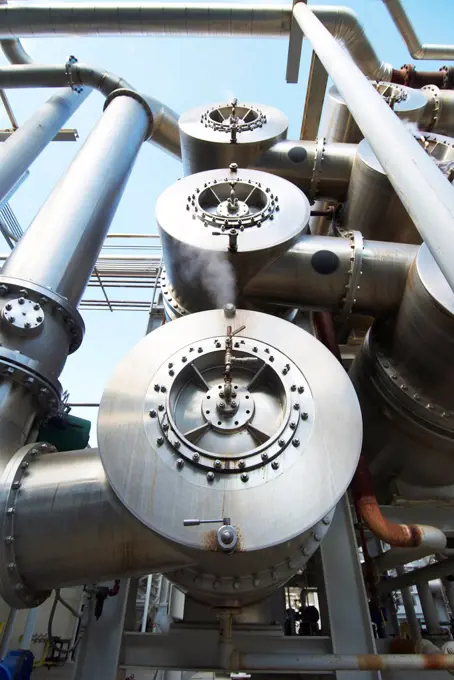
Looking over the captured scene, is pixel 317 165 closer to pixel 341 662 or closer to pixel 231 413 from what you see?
pixel 231 413

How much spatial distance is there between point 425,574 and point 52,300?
3175 millimetres

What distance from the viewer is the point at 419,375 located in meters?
2.56

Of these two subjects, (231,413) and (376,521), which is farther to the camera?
(376,521)

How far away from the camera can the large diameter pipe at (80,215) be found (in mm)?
2520

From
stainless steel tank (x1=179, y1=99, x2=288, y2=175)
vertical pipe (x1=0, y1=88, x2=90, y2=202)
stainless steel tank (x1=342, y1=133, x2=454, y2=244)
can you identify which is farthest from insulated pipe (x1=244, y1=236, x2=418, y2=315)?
vertical pipe (x1=0, y1=88, x2=90, y2=202)

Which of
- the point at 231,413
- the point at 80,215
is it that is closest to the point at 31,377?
the point at 231,413

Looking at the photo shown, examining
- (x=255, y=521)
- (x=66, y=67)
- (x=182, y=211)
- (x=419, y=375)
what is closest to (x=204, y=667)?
(x=255, y=521)

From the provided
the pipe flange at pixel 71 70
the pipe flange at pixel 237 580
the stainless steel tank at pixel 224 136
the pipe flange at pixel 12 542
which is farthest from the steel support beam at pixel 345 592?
the pipe flange at pixel 71 70

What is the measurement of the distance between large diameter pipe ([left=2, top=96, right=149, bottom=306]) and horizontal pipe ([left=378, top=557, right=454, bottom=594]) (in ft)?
10.1

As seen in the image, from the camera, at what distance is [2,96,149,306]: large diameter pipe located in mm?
2520

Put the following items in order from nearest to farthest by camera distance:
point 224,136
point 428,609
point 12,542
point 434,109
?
1. point 12,542
2. point 428,609
3. point 224,136
4. point 434,109

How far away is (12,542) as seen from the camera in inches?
68.9

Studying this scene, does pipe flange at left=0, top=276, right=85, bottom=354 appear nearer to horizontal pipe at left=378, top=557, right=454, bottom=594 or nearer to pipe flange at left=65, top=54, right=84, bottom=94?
horizontal pipe at left=378, top=557, right=454, bottom=594

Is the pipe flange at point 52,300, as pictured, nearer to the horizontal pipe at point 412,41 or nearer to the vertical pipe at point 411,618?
the vertical pipe at point 411,618
